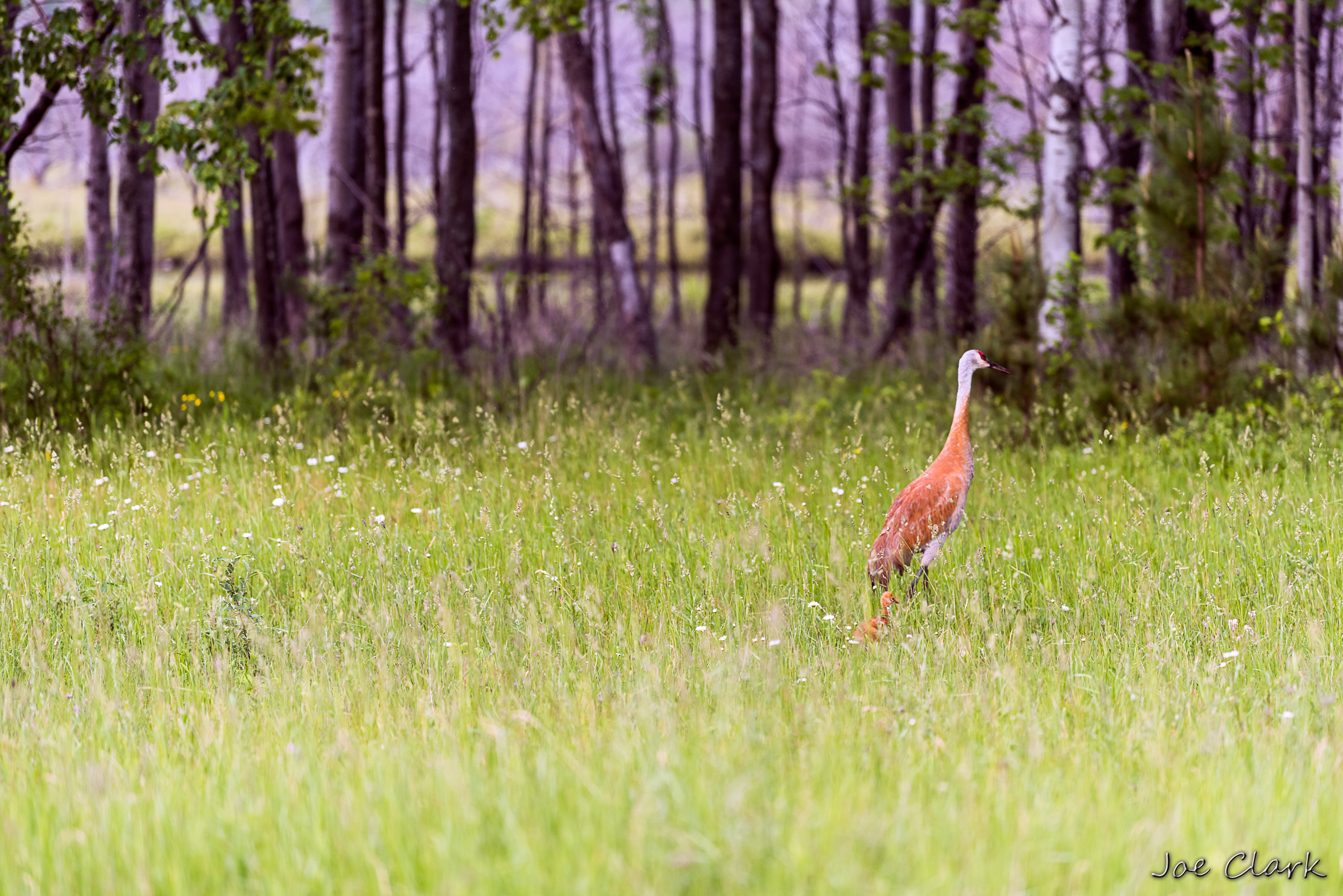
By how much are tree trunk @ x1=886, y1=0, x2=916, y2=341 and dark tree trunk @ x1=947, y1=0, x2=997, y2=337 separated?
540mm

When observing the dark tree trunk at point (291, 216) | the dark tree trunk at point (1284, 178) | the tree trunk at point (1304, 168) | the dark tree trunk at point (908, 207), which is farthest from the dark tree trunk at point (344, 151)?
the tree trunk at point (1304, 168)

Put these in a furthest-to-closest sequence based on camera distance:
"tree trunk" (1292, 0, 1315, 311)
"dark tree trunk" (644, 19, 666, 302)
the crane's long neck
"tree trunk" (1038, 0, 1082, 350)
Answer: "dark tree trunk" (644, 19, 666, 302)
"tree trunk" (1292, 0, 1315, 311)
"tree trunk" (1038, 0, 1082, 350)
the crane's long neck

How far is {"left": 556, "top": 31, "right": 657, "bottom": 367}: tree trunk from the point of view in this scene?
36.8 ft

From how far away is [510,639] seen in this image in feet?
14.1

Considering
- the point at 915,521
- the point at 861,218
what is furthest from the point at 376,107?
the point at 915,521

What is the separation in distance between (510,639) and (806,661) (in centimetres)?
114

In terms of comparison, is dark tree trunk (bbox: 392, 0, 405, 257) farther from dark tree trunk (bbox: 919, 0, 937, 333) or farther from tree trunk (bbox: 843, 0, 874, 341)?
dark tree trunk (bbox: 919, 0, 937, 333)

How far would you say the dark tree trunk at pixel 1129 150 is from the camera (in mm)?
11617

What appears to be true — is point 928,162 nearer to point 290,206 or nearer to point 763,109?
point 763,109

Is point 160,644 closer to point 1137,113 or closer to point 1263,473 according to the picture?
point 1263,473

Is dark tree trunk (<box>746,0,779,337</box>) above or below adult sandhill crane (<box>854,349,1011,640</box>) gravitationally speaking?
above

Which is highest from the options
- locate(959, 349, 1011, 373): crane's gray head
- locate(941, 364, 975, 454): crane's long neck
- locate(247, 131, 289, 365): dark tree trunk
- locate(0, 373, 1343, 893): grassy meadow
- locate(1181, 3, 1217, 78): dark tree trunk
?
locate(1181, 3, 1217, 78): dark tree trunk

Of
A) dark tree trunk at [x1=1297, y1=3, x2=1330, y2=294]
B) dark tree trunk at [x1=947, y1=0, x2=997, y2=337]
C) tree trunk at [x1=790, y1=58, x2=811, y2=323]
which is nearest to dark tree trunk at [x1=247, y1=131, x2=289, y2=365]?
tree trunk at [x1=790, y1=58, x2=811, y2=323]

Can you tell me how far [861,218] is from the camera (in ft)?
55.8
